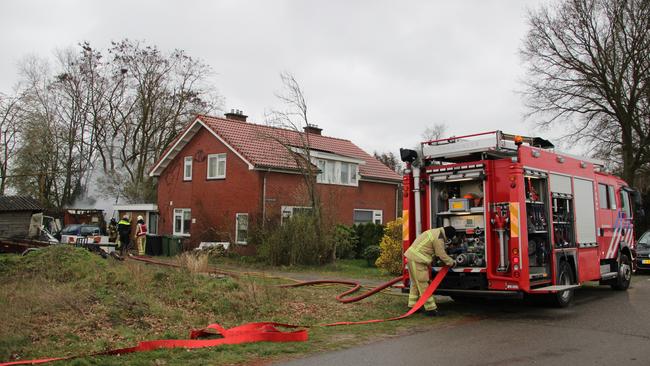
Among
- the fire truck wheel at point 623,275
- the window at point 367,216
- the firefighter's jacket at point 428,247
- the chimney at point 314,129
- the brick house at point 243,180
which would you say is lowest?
the fire truck wheel at point 623,275

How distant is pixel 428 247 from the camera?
996 centimetres

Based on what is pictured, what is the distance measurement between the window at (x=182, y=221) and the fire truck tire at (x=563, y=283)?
22.0 meters

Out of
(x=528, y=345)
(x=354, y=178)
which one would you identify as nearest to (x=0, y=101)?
(x=354, y=178)

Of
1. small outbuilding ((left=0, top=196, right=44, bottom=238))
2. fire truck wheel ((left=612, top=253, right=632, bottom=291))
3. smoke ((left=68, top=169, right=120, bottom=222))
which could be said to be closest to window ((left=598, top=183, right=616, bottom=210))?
fire truck wheel ((left=612, top=253, right=632, bottom=291))

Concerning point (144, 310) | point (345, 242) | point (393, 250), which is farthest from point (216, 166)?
point (144, 310)

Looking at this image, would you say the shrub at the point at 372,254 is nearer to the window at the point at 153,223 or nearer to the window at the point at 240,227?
the window at the point at 240,227

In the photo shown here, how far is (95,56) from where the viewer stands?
140 feet

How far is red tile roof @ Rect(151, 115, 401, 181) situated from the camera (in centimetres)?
2664

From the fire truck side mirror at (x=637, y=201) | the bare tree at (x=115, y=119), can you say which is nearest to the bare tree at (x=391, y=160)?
the bare tree at (x=115, y=119)

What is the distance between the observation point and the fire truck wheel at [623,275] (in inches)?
539

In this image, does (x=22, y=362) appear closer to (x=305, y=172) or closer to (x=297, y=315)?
(x=297, y=315)

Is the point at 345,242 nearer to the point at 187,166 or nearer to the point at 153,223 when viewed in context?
the point at 187,166

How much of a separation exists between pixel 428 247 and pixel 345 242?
11435 mm

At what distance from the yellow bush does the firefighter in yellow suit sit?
6.71m
